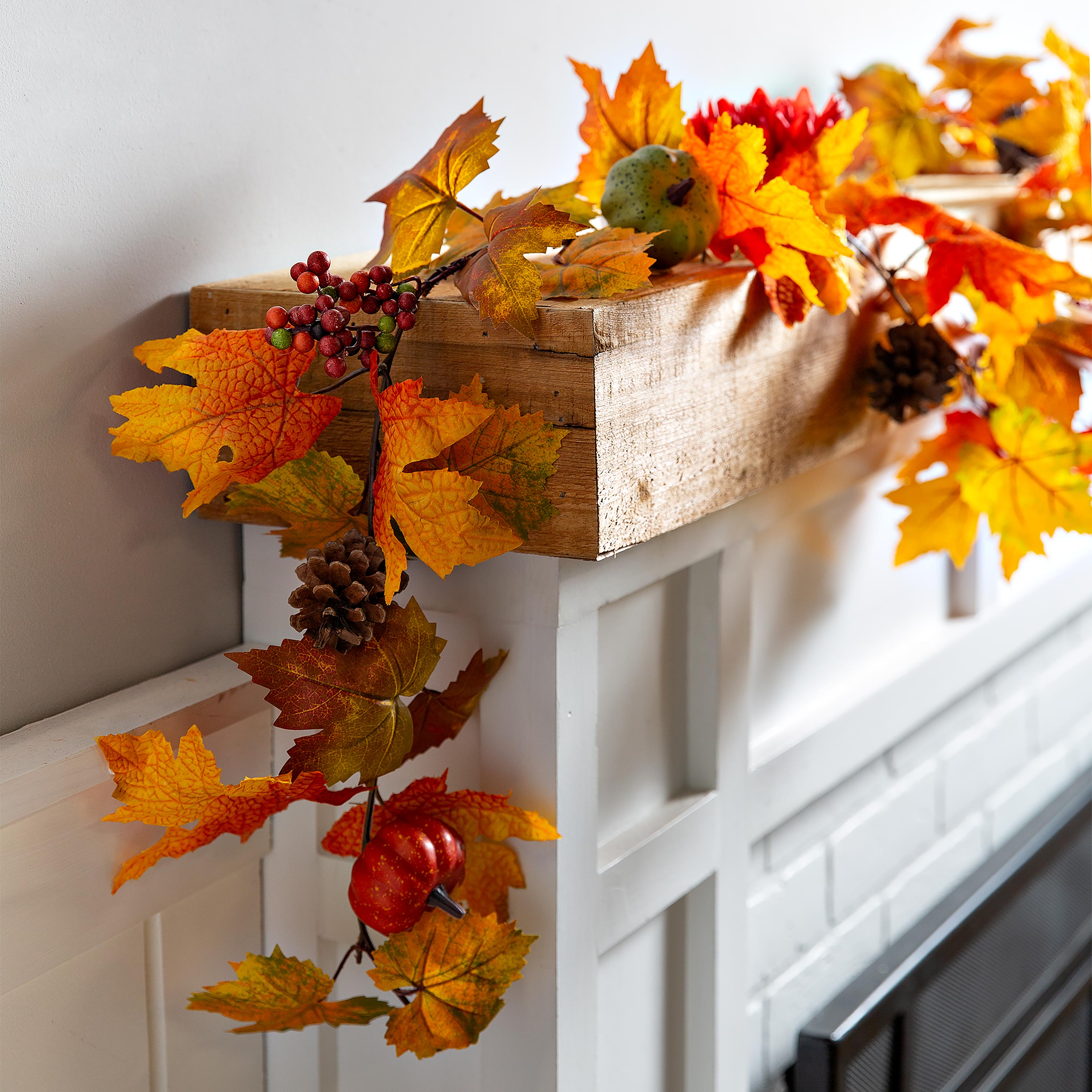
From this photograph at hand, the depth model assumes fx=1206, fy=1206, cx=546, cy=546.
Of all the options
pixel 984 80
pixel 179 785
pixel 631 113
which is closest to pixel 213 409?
pixel 179 785

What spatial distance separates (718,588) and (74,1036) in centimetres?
40

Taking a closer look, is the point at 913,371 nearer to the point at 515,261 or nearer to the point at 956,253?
the point at 956,253

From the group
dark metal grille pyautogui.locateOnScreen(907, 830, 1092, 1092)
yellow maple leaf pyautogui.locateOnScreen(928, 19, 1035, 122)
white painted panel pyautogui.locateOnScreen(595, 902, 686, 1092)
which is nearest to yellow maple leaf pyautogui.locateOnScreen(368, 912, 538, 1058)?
white painted panel pyautogui.locateOnScreen(595, 902, 686, 1092)

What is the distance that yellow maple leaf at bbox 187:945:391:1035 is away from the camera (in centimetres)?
54

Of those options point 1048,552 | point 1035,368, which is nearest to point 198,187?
point 1035,368

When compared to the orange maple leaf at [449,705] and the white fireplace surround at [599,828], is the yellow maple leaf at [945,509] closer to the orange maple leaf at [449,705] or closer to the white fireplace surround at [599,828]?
the white fireplace surround at [599,828]

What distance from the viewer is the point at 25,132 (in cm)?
49

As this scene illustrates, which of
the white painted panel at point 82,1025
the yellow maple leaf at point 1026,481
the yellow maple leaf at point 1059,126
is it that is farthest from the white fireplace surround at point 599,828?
the yellow maple leaf at point 1059,126

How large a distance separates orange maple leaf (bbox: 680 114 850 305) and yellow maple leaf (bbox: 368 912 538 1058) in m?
0.32

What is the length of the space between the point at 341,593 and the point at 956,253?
38 cm

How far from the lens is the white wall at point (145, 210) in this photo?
0.51 m

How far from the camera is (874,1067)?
888 mm

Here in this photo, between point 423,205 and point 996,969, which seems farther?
point 996,969

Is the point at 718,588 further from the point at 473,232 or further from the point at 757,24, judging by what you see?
the point at 757,24
